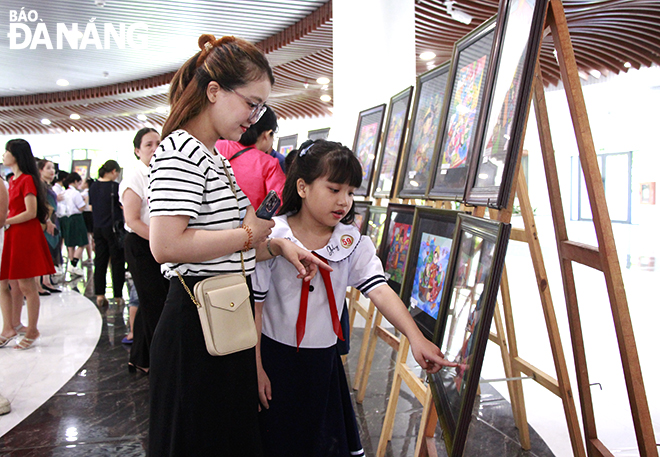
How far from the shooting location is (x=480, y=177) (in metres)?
1.58

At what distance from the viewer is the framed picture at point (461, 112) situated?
186 cm

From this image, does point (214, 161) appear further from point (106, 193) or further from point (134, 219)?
point (106, 193)

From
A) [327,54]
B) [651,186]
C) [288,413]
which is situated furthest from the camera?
[651,186]

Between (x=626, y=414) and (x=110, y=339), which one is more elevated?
(x=626, y=414)

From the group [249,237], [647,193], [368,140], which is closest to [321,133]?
[368,140]

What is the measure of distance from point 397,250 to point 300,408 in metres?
1.21

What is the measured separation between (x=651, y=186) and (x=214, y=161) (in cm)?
1361

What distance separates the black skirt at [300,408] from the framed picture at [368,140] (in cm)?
195

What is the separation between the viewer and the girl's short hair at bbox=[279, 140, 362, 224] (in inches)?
60.6

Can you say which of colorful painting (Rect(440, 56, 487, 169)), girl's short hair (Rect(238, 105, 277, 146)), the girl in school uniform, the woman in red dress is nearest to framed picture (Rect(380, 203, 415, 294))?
colorful painting (Rect(440, 56, 487, 169))

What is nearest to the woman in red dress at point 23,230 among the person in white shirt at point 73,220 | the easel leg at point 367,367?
the easel leg at point 367,367

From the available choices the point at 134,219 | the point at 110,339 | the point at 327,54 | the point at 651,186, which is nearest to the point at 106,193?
the point at 110,339

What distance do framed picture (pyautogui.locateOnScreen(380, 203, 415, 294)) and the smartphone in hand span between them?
49.1 inches

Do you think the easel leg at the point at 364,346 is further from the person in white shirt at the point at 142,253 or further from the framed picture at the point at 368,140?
the person in white shirt at the point at 142,253
